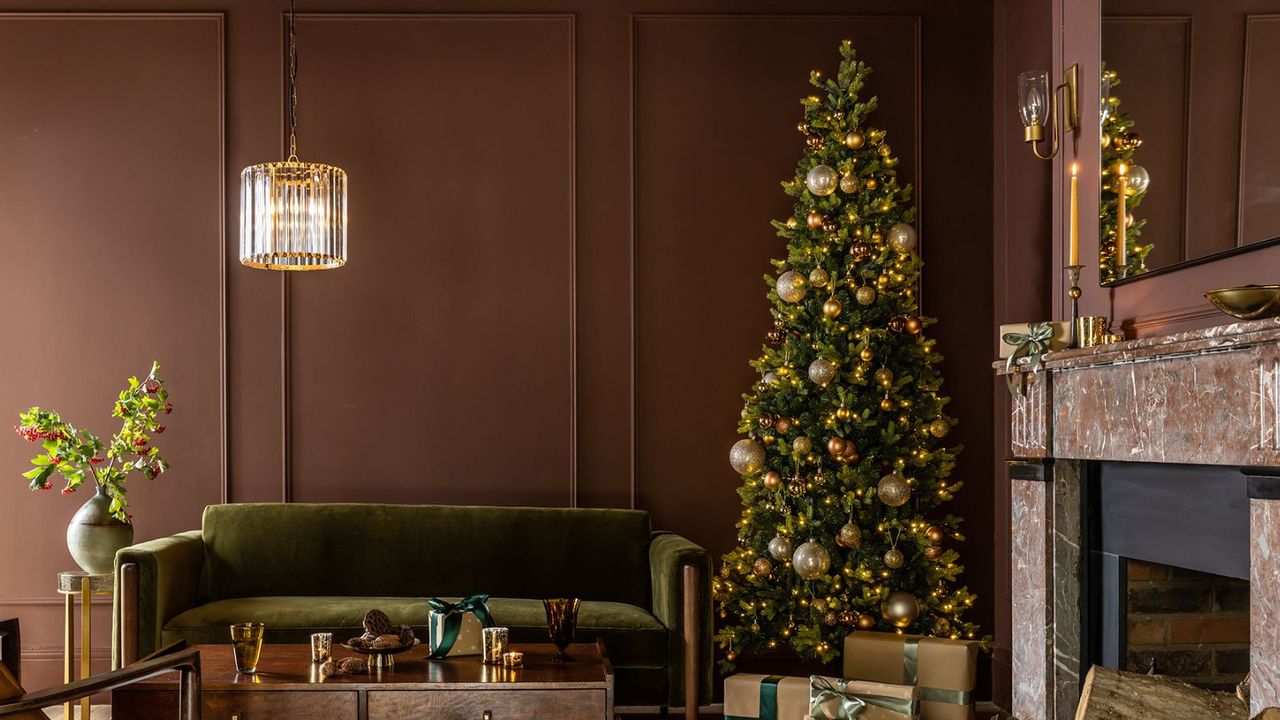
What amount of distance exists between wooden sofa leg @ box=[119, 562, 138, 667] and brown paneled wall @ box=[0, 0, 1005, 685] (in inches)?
39.1

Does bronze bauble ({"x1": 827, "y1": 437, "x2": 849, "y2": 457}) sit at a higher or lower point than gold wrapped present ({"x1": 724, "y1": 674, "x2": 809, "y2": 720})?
higher

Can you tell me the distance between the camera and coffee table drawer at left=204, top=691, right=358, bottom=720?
8.57ft

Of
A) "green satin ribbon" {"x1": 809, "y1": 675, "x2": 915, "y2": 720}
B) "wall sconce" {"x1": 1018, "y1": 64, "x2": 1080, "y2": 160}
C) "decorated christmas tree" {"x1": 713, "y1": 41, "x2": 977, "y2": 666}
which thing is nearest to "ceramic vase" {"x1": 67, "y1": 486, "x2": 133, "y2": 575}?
"decorated christmas tree" {"x1": 713, "y1": 41, "x2": 977, "y2": 666}

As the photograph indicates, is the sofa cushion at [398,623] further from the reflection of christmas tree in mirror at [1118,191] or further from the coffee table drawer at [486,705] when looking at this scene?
the reflection of christmas tree in mirror at [1118,191]

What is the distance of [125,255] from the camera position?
176 inches

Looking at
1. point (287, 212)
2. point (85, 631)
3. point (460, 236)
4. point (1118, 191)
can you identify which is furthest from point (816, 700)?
point (85, 631)

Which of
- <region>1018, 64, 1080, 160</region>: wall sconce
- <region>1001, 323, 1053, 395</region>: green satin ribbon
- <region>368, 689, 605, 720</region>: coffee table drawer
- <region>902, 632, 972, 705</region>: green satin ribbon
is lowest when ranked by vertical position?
<region>902, 632, 972, 705</region>: green satin ribbon

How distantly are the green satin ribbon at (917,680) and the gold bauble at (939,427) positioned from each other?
0.90 metres

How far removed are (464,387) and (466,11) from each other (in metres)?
1.70

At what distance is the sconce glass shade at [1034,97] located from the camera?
126 inches

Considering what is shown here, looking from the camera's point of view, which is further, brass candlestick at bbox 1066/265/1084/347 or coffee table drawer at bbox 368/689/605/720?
brass candlestick at bbox 1066/265/1084/347

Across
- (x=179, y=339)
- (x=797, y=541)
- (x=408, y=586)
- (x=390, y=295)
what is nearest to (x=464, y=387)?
(x=390, y=295)

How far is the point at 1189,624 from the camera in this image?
2760 mm

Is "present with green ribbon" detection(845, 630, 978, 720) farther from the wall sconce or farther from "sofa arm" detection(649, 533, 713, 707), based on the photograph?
the wall sconce
